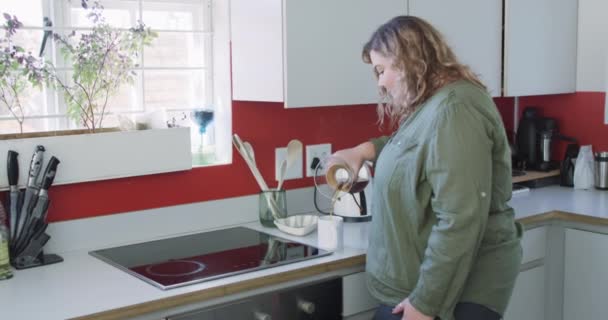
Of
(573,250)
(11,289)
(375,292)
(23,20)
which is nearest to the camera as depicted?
(11,289)

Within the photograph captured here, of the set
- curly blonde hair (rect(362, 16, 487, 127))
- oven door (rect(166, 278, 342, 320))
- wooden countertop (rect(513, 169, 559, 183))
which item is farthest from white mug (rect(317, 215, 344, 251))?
wooden countertop (rect(513, 169, 559, 183))

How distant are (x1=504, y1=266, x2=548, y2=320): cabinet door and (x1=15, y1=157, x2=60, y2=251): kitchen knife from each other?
1720 millimetres

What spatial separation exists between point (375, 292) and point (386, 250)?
140 millimetres

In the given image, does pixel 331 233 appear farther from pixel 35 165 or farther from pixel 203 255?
pixel 35 165

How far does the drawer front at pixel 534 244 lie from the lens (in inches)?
110

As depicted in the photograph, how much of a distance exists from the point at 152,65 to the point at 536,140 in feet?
6.19

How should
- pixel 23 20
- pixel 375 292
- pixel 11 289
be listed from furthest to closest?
pixel 23 20
pixel 375 292
pixel 11 289

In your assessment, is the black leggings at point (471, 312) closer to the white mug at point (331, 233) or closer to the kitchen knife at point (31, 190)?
the white mug at point (331, 233)

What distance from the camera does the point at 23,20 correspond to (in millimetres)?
2320

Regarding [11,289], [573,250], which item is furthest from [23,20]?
[573,250]

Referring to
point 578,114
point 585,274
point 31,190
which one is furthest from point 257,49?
point 578,114

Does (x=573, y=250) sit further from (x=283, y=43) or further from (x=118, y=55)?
(x=118, y=55)

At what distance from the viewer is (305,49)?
2395mm

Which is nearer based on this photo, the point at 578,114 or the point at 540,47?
the point at 540,47
